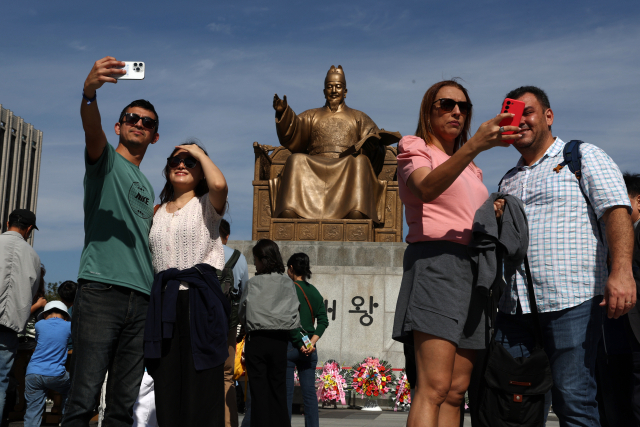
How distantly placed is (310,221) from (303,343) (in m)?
4.60

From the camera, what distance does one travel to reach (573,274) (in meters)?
2.59

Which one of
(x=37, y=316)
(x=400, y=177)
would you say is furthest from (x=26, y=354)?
(x=400, y=177)

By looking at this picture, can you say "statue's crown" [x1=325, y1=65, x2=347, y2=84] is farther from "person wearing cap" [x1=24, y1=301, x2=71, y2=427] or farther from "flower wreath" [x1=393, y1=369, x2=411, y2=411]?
"person wearing cap" [x1=24, y1=301, x2=71, y2=427]

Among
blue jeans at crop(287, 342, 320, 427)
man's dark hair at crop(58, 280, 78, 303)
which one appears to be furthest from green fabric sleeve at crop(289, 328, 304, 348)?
man's dark hair at crop(58, 280, 78, 303)

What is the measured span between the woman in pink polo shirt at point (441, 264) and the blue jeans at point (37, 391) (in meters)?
3.30

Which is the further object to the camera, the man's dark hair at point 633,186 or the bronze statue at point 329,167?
the bronze statue at point 329,167

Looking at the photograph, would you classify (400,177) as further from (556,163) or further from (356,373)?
(356,373)

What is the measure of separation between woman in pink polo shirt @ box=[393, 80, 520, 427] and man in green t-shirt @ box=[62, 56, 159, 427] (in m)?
1.07

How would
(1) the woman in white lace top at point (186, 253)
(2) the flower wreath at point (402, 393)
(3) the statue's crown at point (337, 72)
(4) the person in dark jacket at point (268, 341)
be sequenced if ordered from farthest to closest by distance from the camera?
(3) the statue's crown at point (337, 72) → (2) the flower wreath at point (402, 393) → (4) the person in dark jacket at point (268, 341) → (1) the woman in white lace top at point (186, 253)

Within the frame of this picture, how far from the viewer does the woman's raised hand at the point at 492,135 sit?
2.20m

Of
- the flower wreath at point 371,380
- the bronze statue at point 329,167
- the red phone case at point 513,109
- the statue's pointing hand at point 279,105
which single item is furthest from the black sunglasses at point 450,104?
the statue's pointing hand at point 279,105

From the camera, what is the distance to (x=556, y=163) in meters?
2.77

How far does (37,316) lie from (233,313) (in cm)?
237

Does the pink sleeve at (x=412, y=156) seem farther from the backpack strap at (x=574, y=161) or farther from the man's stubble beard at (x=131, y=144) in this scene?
the man's stubble beard at (x=131, y=144)
